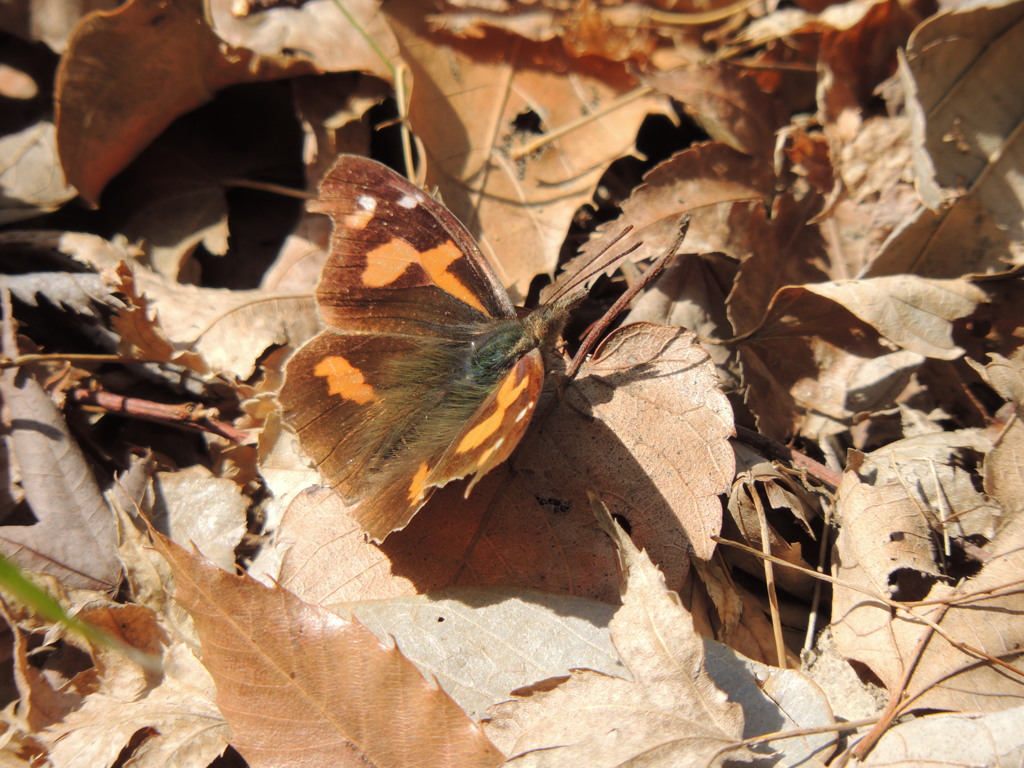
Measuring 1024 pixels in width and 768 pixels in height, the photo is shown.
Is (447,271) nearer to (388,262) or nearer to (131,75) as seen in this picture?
(388,262)

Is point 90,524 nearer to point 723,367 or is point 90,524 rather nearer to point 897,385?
point 723,367

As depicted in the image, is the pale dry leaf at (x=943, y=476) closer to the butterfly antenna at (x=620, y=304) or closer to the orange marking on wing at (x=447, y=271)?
the butterfly antenna at (x=620, y=304)

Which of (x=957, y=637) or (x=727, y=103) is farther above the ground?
(x=727, y=103)

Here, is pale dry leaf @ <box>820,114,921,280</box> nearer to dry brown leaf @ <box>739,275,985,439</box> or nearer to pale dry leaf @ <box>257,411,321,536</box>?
dry brown leaf @ <box>739,275,985,439</box>

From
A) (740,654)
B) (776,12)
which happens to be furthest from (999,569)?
(776,12)

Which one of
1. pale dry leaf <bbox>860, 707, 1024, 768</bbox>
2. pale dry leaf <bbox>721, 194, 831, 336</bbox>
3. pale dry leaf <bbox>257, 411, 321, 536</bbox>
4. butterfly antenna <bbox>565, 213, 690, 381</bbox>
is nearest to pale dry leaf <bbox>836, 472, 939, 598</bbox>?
pale dry leaf <bbox>860, 707, 1024, 768</bbox>

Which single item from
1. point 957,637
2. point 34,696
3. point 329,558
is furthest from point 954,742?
point 34,696
